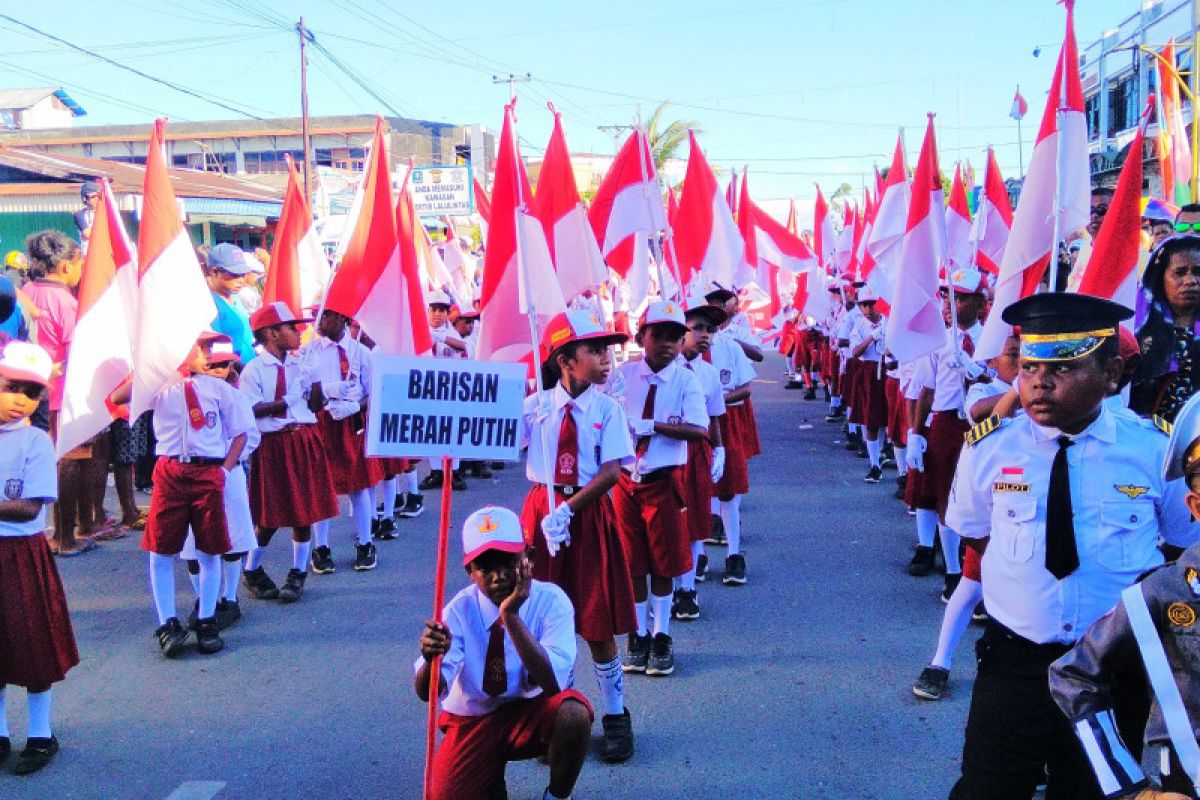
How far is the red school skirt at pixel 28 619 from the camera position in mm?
4656

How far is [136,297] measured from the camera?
6062mm

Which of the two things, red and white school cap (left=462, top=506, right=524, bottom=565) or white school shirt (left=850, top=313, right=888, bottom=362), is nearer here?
red and white school cap (left=462, top=506, right=524, bottom=565)

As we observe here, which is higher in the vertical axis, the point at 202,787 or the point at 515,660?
the point at 515,660

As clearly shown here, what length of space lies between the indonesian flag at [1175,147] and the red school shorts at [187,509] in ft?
31.0

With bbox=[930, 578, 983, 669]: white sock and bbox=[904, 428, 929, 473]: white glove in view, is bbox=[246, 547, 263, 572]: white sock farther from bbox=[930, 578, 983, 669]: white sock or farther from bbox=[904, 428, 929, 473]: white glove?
bbox=[930, 578, 983, 669]: white sock

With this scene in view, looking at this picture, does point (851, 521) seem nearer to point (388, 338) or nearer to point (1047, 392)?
point (388, 338)

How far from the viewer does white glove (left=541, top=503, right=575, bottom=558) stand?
456 cm

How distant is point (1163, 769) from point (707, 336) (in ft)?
17.9

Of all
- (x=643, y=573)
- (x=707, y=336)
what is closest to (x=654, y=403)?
(x=643, y=573)

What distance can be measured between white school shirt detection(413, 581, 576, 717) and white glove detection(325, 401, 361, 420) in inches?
175

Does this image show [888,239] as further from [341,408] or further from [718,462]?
[341,408]

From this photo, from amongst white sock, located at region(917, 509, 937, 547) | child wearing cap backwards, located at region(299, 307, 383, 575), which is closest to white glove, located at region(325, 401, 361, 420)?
child wearing cap backwards, located at region(299, 307, 383, 575)

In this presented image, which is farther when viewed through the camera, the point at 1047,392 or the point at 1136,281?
the point at 1136,281

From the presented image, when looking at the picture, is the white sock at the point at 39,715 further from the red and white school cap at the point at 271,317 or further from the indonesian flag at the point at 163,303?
the red and white school cap at the point at 271,317
